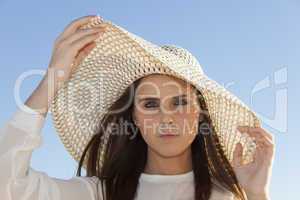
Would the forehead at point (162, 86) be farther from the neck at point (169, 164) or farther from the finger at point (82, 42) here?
the finger at point (82, 42)

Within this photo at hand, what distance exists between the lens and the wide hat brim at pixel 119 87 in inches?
123

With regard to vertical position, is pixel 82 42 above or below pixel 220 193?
above

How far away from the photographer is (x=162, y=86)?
10.4ft

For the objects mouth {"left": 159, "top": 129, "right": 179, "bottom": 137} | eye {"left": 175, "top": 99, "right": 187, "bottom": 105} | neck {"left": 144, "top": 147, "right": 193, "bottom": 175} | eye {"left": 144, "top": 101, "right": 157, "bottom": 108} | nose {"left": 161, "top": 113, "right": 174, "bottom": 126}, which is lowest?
neck {"left": 144, "top": 147, "right": 193, "bottom": 175}

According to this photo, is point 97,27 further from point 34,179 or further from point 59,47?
point 34,179

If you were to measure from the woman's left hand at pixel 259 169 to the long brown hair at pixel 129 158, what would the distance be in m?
0.30

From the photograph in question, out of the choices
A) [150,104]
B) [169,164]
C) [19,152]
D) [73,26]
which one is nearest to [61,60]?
[73,26]

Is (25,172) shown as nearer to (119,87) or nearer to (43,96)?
(43,96)

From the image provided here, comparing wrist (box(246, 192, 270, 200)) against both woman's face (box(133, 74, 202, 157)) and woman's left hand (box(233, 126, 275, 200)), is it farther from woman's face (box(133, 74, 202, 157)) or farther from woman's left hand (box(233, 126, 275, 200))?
woman's face (box(133, 74, 202, 157))

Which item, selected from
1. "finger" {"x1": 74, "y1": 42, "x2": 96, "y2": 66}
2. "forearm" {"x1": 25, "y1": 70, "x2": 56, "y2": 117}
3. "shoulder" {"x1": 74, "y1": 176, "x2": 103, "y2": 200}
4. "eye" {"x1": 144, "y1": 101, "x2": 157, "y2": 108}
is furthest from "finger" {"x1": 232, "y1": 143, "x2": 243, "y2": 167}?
"forearm" {"x1": 25, "y1": 70, "x2": 56, "y2": 117}

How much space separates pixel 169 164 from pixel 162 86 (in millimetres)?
462

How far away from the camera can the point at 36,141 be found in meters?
2.57

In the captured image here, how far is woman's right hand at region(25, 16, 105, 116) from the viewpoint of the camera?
258 centimetres

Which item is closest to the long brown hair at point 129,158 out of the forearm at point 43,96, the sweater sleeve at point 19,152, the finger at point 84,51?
the finger at point 84,51
